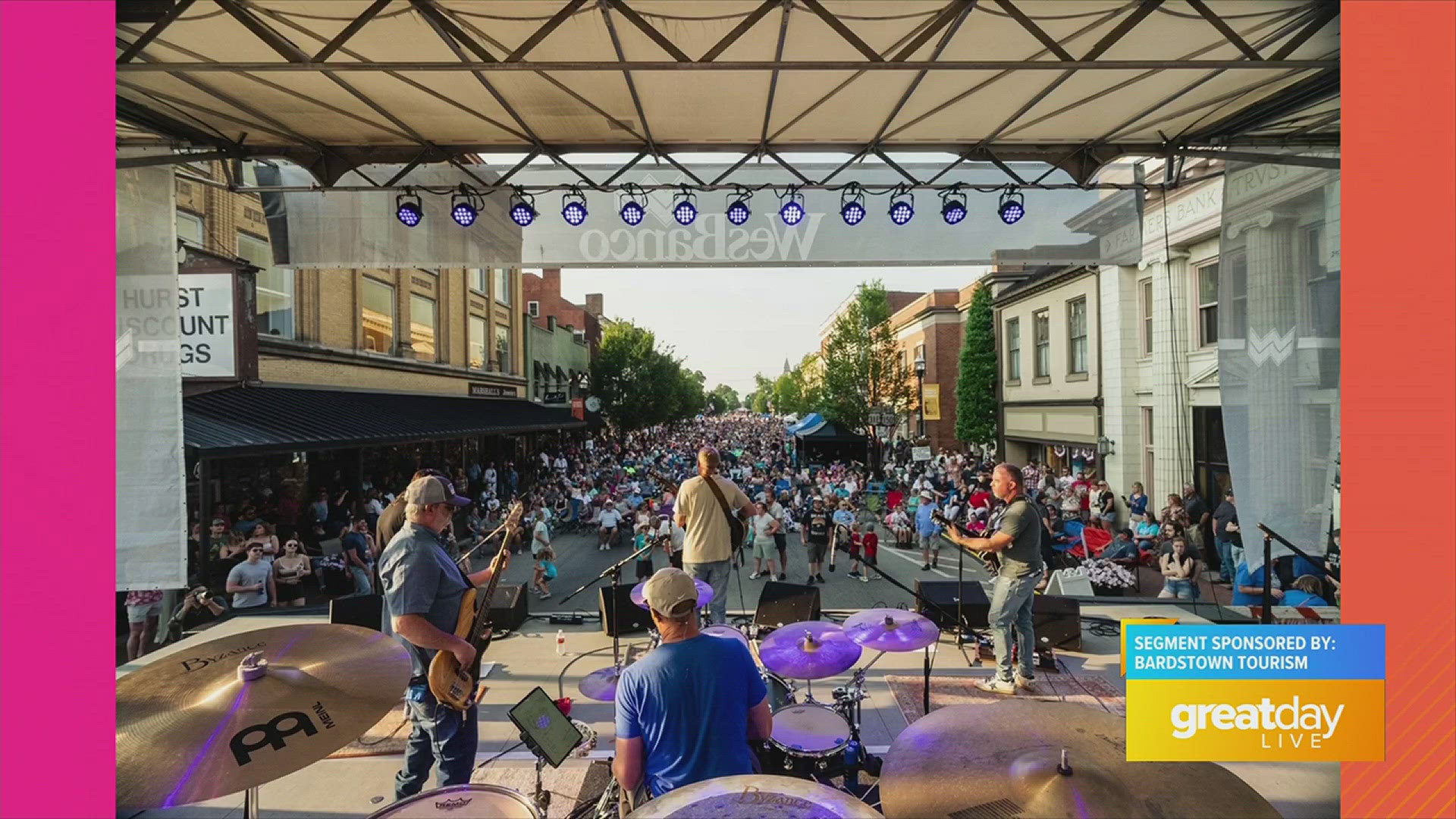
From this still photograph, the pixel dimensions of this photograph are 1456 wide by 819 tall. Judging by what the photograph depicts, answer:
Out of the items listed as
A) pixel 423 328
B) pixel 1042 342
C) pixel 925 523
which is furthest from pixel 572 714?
pixel 1042 342

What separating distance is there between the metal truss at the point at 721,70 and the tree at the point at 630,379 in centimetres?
3269

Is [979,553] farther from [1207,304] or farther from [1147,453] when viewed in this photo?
[1147,453]

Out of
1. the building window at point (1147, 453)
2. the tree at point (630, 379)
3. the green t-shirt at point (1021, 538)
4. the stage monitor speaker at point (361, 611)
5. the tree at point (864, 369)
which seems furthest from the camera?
the tree at point (630, 379)

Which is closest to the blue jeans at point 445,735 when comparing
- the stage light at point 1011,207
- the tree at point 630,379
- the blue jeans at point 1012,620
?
the blue jeans at point 1012,620

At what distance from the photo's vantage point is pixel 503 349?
27.9 m

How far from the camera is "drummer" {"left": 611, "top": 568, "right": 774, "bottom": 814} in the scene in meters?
2.54

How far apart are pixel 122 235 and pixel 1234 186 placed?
10.9 metres

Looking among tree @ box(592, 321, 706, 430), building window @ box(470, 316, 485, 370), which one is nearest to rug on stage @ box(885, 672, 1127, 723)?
building window @ box(470, 316, 485, 370)

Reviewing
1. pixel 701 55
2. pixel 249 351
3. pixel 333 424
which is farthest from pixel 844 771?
pixel 333 424

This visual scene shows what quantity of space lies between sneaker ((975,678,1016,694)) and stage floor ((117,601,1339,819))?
15.4 inches

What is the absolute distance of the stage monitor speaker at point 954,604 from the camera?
22.8 feet

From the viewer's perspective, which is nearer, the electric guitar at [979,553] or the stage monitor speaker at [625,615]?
the electric guitar at [979,553]

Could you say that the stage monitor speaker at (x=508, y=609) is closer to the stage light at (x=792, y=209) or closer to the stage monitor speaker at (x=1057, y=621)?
the stage light at (x=792, y=209)

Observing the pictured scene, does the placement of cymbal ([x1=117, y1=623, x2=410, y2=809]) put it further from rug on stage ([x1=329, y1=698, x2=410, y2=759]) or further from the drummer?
rug on stage ([x1=329, y1=698, x2=410, y2=759])
